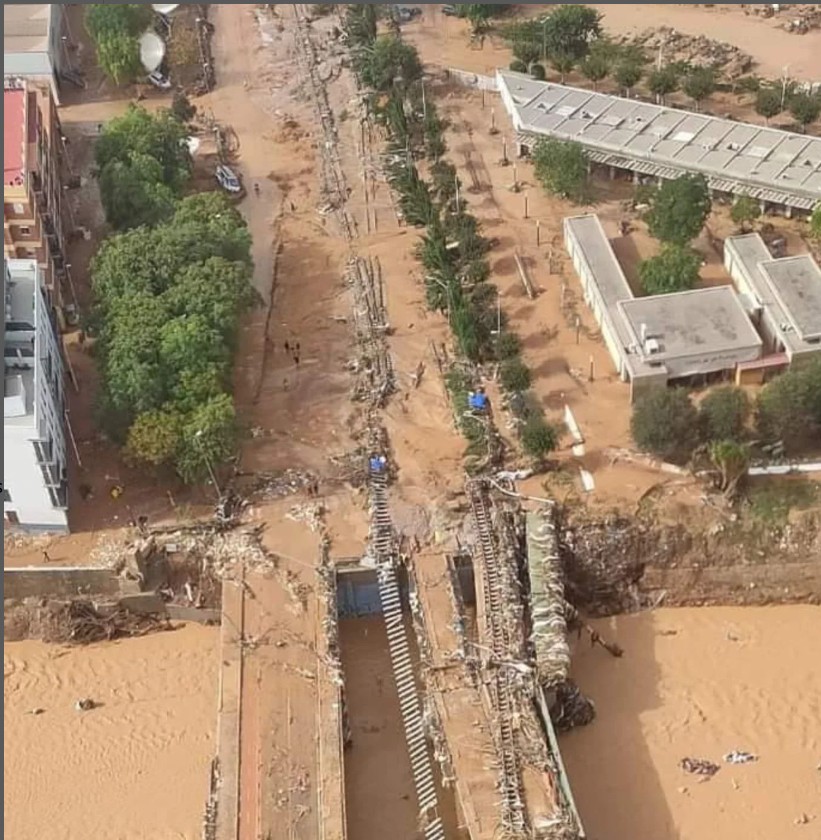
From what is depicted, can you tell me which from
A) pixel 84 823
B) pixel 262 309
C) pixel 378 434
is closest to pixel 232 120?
pixel 262 309

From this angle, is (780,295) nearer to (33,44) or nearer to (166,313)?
(166,313)

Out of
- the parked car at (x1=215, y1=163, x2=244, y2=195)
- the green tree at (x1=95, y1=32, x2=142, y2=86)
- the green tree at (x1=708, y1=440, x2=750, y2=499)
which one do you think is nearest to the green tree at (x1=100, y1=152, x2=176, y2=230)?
the parked car at (x1=215, y1=163, x2=244, y2=195)

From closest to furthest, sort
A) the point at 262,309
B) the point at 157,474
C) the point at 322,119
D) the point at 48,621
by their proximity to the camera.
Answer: the point at 48,621 → the point at 157,474 → the point at 262,309 → the point at 322,119

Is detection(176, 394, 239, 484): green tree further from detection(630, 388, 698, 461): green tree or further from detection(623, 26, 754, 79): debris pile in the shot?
detection(623, 26, 754, 79): debris pile

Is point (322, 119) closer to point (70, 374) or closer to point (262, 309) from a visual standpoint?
point (262, 309)

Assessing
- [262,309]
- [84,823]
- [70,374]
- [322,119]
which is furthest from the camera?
[322,119]

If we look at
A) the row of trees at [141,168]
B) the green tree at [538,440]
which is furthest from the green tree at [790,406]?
the row of trees at [141,168]

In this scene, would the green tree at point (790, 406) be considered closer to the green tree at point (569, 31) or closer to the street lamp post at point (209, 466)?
the street lamp post at point (209, 466)

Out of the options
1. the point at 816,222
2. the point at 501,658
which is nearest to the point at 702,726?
the point at 501,658

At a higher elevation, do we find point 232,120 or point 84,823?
point 232,120
